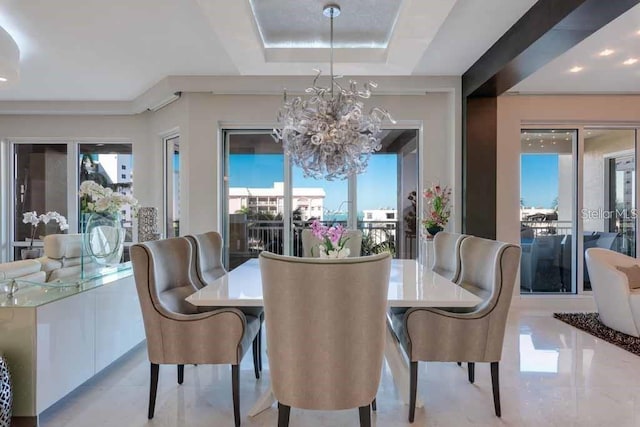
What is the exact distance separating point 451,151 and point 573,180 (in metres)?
1.74

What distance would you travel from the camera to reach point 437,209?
425 centimetres

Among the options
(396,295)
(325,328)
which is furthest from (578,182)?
(325,328)

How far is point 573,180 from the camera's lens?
4.84m

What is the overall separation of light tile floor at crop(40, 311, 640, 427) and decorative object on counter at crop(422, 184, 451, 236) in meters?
1.48

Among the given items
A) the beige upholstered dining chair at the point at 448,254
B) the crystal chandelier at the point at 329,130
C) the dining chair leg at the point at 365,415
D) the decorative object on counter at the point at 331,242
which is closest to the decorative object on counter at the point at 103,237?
the crystal chandelier at the point at 329,130

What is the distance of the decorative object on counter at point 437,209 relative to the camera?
4219 mm

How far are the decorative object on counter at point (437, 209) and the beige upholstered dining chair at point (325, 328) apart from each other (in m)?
2.71

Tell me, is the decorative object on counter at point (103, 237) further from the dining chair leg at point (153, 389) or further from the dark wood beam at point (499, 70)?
the dark wood beam at point (499, 70)

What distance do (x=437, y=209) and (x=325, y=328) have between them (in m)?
2.98

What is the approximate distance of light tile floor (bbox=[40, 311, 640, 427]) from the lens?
2.22 meters

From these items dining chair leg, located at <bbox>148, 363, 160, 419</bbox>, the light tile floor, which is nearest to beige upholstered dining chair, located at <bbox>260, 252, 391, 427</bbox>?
the light tile floor

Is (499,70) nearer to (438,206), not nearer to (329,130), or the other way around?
(438,206)

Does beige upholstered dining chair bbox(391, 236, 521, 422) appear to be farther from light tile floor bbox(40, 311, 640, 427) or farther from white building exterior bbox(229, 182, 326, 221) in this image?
white building exterior bbox(229, 182, 326, 221)

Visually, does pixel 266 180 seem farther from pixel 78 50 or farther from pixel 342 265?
pixel 342 265
